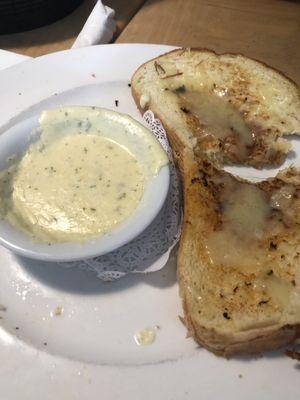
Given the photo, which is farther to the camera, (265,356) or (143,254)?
(143,254)

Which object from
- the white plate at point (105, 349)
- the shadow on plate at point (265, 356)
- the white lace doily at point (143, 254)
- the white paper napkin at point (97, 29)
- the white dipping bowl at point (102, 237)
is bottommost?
the shadow on plate at point (265, 356)

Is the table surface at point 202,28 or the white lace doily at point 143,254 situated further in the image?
the table surface at point 202,28

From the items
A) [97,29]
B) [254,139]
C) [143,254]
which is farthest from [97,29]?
[143,254]

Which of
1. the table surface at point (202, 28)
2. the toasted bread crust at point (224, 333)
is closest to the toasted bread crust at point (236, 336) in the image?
the toasted bread crust at point (224, 333)

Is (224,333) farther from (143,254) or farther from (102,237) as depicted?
(102,237)

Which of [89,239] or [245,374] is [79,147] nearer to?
[89,239]

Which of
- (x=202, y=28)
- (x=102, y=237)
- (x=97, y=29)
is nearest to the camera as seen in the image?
(x=102, y=237)

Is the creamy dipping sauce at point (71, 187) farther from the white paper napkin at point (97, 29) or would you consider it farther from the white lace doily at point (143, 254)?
→ the white paper napkin at point (97, 29)
